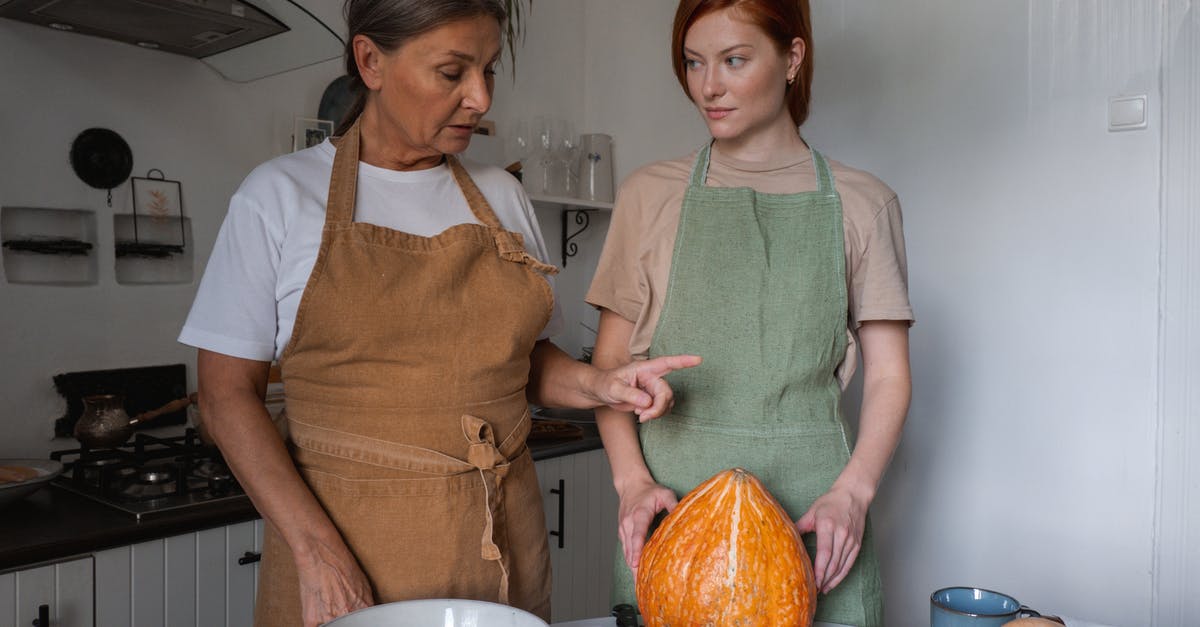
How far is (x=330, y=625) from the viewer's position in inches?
28.9

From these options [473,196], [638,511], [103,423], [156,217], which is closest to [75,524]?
[103,423]

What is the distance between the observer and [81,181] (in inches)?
82.0

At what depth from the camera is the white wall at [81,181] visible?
78.3 inches

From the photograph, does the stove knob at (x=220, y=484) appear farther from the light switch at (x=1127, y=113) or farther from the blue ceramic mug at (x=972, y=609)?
the light switch at (x=1127, y=113)

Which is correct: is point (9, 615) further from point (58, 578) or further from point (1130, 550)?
point (1130, 550)

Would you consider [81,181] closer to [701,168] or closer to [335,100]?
[335,100]

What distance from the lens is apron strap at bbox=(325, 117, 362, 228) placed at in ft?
3.82

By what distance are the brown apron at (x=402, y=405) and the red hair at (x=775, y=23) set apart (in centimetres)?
40

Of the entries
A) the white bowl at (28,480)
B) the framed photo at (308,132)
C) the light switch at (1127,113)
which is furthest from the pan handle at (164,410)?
the light switch at (1127,113)

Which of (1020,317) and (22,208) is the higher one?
(22,208)

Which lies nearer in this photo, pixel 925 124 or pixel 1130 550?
pixel 1130 550

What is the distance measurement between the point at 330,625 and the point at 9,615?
3.60 ft

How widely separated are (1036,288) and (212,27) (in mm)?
1857

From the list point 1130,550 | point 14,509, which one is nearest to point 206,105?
point 14,509
